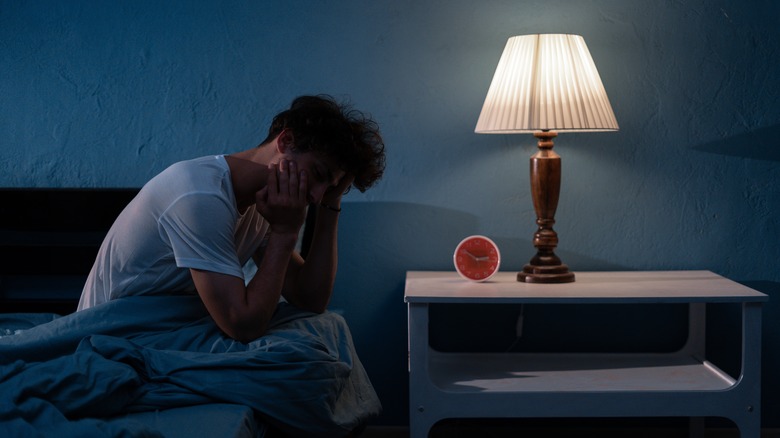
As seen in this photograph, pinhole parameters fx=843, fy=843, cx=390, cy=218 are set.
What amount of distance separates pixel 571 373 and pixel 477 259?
1.17 ft

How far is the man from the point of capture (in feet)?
5.07

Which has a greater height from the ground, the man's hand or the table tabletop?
the man's hand

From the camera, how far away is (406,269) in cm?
233

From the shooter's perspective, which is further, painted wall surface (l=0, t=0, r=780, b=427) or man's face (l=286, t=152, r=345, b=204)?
painted wall surface (l=0, t=0, r=780, b=427)

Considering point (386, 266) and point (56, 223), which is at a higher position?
point (56, 223)

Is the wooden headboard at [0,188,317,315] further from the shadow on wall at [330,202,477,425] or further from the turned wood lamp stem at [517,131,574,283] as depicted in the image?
the turned wood lamp stem at [517,131,574,283]

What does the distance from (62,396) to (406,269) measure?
1.22 meters

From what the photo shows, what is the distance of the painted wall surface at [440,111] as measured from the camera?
7.37 ft

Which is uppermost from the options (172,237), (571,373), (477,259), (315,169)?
(315,169)

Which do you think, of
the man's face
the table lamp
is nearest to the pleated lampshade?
the table lamp

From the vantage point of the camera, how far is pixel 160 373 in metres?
1.41

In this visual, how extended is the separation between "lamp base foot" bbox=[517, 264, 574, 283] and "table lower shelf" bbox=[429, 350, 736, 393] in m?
0.22

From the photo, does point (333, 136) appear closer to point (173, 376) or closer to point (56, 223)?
point (173, 376)

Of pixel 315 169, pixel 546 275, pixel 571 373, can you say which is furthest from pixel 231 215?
pixel 571 373
